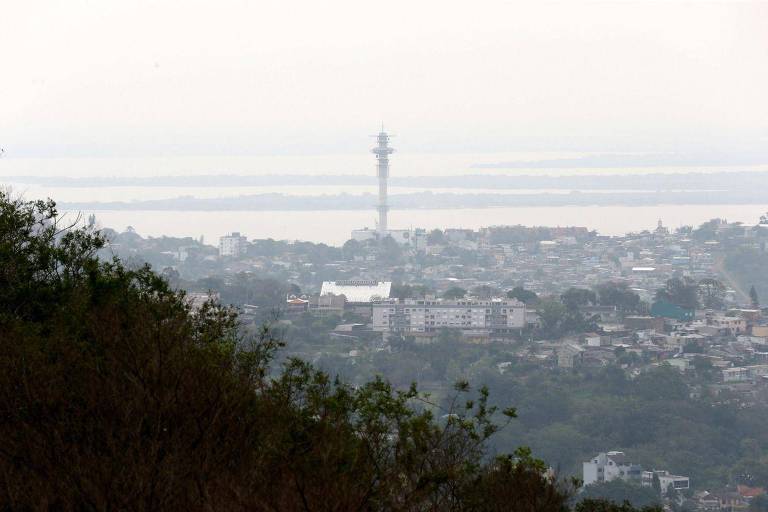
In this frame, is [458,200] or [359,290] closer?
[359,290]

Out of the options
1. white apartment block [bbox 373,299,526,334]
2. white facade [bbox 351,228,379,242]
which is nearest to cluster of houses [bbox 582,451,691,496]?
white apartment block [bbox 373,299,526,334]

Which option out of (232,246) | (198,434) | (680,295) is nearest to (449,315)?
(680,295)

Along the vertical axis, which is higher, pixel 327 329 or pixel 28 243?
pixel 28 243

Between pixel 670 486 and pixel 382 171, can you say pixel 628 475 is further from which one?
pixel 382 171

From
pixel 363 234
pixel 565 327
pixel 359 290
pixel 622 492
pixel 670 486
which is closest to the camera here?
pixel 622 492

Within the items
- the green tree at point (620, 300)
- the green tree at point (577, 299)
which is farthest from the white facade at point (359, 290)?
→ the green tree at point (620, 300)

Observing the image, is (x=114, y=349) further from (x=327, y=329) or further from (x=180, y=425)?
(x=327, y=329)

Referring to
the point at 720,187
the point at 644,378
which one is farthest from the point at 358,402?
the point at 720,187
